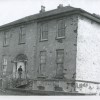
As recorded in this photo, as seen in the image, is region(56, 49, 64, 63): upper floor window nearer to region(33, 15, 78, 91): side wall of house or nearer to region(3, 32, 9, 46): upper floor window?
region(33, 15, 78, 91): side wall of house

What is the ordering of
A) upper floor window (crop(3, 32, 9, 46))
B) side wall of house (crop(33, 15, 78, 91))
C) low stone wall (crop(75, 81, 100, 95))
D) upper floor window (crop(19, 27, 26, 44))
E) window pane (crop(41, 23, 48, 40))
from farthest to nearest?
1. upper floor window (crop(3, 32, 9, 46))
2. upper floor window (crop(19, 27, 26, 44))
3. window pane (crop(41, 23, 48, 40))
4. side wall of house (crop(33, 15, 78, 91))
5. low stone wall (crop(75, 81, 100, 95))

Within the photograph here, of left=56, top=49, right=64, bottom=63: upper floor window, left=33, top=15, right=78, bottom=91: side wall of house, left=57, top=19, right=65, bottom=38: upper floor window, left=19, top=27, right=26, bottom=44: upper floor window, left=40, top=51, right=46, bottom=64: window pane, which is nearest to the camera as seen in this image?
left=33, top=15, right=78, bottom=91: side wall of house

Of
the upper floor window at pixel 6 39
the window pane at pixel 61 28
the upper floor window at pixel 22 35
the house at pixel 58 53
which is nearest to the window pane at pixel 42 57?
the house at pixel 58 53

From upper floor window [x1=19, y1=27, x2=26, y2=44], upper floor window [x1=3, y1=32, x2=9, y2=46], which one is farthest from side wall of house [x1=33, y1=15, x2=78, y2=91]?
upper floor window [x1=3, y1=32, x2=9, y2=46]

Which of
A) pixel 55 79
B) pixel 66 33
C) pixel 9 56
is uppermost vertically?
pixel 66 33

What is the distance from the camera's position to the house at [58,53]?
17922 millimetres

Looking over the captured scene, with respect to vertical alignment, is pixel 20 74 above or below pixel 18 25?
below

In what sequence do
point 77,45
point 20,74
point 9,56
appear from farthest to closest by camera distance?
point 9,56, point 20,74, point 77,45

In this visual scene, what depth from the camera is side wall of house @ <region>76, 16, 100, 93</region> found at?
1789 cm

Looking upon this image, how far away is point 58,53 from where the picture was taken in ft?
63.1

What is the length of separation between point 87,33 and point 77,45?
1.87 metres

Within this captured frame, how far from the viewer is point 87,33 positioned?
19.0 metres
